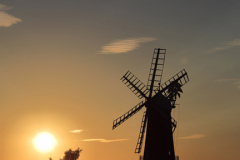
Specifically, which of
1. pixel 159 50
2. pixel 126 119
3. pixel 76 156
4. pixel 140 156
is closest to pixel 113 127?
pixel 126 119

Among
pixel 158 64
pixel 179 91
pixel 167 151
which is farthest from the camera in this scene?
pixel 158 64

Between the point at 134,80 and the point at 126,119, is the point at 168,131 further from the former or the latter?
the point at 134,80

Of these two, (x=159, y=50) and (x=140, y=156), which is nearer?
(x=140, y=156)

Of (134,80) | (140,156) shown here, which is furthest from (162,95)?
(140,156)

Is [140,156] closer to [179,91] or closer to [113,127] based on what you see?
[113,127]

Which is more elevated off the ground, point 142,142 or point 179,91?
point 179,91

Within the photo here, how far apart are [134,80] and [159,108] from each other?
24.6 feet

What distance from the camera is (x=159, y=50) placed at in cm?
5497

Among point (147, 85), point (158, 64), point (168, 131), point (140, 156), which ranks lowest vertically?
point (140, 156)

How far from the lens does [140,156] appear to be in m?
47.8

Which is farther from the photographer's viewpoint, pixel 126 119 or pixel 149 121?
pixel 126 119

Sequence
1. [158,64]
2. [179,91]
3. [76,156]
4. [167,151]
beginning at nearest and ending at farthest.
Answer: [167,151]
[179,91]
[158,64]
[76,156]

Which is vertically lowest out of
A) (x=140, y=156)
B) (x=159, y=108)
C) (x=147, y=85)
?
(x=140, y=156)

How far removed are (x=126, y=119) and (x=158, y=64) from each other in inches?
409
